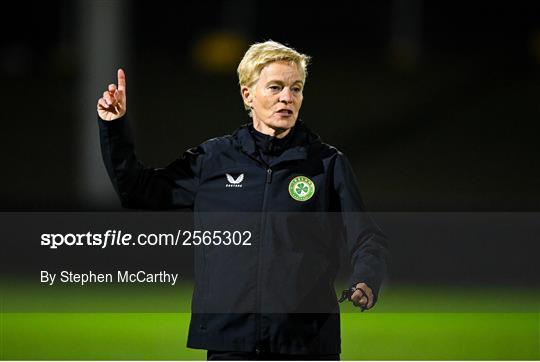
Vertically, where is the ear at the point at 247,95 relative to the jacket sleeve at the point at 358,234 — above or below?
above

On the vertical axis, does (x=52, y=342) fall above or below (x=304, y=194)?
above

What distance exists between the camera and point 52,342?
6355mm

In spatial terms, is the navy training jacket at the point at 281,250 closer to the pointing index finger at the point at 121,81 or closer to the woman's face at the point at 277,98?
the woman's face at the point at 277,98

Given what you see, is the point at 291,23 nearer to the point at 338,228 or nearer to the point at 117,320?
the point at 117,320

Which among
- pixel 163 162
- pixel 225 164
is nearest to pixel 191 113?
pixel 163 162

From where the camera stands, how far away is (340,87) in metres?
27.2

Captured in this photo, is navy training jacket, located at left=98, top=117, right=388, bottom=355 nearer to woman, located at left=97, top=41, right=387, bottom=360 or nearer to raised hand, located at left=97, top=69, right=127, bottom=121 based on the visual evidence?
woman, located at left=97, top=41, right=387, bottom=360

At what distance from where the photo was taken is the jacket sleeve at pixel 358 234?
3.42m

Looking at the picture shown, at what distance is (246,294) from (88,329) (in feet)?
12.3

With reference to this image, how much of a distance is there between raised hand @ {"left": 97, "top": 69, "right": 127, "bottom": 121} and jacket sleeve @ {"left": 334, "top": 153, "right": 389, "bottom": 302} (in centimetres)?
71

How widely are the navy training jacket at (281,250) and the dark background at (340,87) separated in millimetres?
12658

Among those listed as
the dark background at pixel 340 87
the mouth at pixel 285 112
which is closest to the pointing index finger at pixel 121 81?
the mouth at pixel 285 112

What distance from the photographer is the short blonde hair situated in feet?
11.6

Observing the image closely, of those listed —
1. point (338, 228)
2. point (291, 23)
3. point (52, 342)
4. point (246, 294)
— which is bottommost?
point (246, 294)
